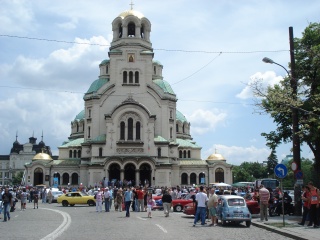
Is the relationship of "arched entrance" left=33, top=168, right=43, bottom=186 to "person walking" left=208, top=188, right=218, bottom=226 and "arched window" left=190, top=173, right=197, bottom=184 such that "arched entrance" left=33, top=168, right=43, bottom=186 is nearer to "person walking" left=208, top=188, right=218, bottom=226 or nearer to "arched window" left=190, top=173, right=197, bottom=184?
"arched window" left=190, top=173, right=197, bottom=184

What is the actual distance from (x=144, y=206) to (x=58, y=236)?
18.8 meters

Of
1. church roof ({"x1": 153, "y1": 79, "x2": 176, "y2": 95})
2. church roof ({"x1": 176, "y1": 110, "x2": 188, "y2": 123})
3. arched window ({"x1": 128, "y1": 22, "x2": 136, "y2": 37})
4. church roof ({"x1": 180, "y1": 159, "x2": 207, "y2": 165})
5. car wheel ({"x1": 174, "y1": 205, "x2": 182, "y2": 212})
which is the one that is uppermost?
arched window ({"x1": 128, "y1": 22, "x2": 136, "y2": 37})

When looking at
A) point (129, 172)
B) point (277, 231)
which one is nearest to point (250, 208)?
point (277, 231)

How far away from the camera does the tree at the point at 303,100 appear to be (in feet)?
82.7

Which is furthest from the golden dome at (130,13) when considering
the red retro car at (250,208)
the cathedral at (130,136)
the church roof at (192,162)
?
the red retro car at (250,208)

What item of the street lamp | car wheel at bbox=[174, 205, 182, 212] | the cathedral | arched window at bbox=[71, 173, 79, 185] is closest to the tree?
the street lamp

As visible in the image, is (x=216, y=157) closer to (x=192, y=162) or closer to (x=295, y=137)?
(x=192, y=162)

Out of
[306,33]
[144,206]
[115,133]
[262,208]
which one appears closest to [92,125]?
[115,133]

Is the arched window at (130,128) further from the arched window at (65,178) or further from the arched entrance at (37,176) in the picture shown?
the arched entrance at (37,176)

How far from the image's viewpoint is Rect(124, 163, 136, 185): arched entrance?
65.7m

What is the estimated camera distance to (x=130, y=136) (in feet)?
218

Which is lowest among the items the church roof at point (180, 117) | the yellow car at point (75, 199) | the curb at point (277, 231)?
the curb at point (277, 231)

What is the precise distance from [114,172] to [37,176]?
1404 cm

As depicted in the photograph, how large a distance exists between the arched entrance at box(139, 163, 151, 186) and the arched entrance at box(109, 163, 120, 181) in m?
3.35
